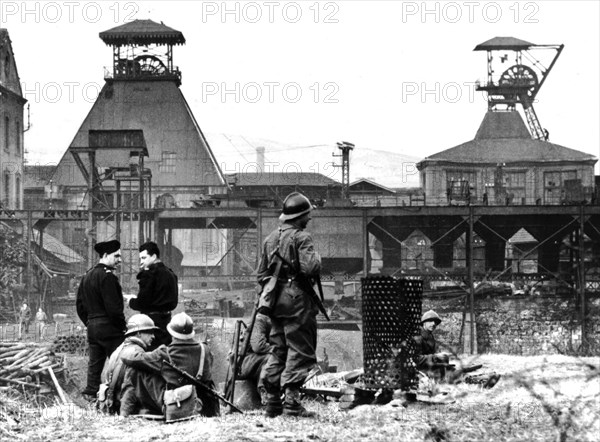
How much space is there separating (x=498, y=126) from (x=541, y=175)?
607 cm

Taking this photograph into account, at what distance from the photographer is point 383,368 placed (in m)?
8.48

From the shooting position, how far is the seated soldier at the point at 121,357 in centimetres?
865

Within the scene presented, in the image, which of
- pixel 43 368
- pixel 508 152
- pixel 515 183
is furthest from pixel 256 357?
pixel 508 152

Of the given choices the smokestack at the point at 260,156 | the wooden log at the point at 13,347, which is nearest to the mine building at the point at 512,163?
the smokestack at the point at 260,156

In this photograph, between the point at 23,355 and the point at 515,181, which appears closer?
the point at 23,355

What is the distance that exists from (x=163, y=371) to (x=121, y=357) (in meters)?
0.47

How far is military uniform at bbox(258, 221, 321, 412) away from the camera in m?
8.01

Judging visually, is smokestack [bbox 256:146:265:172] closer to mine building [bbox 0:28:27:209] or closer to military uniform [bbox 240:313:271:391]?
mine building [bbox 0:28:27:209]

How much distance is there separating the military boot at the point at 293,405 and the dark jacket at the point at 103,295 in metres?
2.84

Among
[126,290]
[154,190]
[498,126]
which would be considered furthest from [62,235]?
[498,126]

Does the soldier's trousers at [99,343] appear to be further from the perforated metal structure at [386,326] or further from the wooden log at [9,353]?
the wooden log at [9,353]

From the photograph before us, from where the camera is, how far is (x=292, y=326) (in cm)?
802

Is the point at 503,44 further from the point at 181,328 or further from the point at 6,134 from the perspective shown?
the point at 181,328

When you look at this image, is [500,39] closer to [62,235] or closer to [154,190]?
[154,190]
